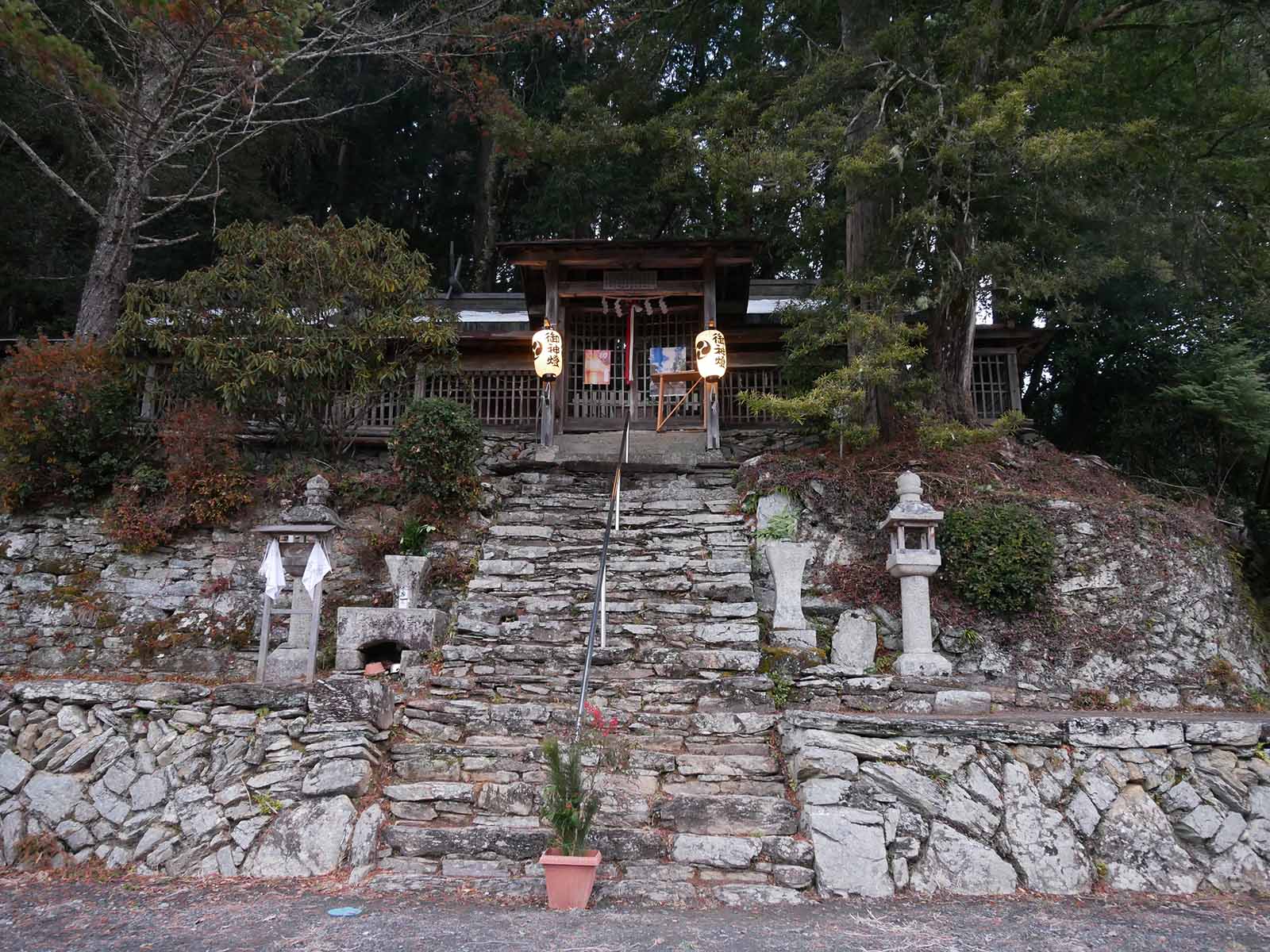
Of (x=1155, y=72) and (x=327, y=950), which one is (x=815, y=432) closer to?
(x=1155, y=72)

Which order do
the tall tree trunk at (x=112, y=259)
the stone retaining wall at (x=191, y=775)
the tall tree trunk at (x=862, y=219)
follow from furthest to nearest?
1. the tall tree trunk at (x=112, y=259)
2. the tall tree trunk at (x=862, y=219)
3. the stone retaining wall at (x=191, y=775)

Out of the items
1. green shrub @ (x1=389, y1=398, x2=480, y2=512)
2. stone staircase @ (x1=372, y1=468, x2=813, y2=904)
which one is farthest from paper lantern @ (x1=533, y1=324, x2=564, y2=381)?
stone staircase @ (x1=372, y1=468, x2=813, y2=904)

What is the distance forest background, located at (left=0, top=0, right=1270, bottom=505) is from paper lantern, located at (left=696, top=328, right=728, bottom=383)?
1066 millimetres

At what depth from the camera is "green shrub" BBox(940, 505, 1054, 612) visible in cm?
741

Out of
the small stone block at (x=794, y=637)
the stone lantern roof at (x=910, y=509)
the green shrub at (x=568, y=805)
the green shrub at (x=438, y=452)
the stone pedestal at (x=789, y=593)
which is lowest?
the green shrub at (x=568, y=805)

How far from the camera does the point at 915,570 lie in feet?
23.7

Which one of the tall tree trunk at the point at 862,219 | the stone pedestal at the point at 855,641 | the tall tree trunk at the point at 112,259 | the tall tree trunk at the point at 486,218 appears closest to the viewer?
the stone pedestal at the point at 855,641

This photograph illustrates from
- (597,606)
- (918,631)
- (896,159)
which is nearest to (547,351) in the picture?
(896,159)

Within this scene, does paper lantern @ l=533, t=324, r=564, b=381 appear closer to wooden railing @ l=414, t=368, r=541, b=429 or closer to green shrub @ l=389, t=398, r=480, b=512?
wooden railing @ l=414, t=368, r=541, b=429

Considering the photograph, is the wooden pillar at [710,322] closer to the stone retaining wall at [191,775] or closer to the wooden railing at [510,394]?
the wooden railing at [510,394]

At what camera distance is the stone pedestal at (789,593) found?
7031 millimetres

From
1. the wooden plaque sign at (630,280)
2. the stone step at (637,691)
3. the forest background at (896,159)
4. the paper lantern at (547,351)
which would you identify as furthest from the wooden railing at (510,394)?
the stone step at (637,691)

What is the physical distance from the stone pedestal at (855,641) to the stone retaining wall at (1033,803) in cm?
189

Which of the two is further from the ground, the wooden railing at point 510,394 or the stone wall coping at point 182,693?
the wooden railing at point 510,394
